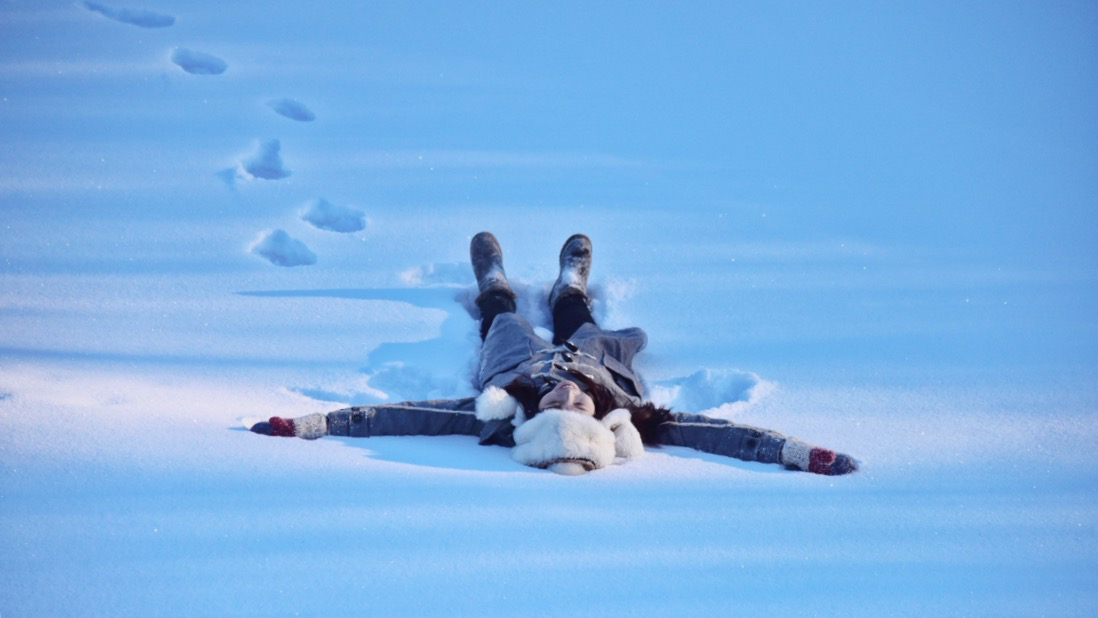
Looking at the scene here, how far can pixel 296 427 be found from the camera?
7.87ft

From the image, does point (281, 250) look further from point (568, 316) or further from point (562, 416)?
point (562, 416)

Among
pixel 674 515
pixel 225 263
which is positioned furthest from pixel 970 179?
pixel 225 263

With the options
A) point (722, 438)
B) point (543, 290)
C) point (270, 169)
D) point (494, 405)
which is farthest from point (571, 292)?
point (270, 169)

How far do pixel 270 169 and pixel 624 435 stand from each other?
2215 mm

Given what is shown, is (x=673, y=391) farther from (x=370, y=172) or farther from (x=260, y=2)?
(x=260, y=2)

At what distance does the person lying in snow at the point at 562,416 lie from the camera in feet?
7.79

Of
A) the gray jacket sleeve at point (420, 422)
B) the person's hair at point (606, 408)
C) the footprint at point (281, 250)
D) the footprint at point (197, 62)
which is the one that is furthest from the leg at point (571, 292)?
the footprint at point (197, 62)

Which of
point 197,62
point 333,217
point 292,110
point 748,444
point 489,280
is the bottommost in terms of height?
point 748,444

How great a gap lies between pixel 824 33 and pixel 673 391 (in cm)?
316

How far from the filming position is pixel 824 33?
5277 millimetres

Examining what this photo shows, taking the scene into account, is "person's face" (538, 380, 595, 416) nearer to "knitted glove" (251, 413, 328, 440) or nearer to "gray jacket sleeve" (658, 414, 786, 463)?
"gray jacket sleeve" (658, 414, 786, 463)

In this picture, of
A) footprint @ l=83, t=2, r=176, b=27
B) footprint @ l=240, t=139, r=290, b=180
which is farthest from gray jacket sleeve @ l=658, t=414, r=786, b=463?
footprint @ l=83, t=2, r=176, b=27

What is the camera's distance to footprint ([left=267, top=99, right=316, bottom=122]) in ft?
14.1

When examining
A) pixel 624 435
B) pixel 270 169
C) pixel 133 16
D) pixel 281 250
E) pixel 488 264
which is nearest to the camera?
pixel 624 435
